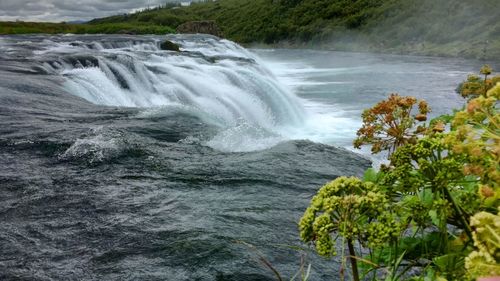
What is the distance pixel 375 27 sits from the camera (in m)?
62.8

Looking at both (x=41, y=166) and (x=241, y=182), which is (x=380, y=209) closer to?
(x=241, y=182)

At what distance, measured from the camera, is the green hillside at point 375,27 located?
43250 millimetres

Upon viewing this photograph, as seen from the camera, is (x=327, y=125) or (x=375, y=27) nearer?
(x=327, y=125)

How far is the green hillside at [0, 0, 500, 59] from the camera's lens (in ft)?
142

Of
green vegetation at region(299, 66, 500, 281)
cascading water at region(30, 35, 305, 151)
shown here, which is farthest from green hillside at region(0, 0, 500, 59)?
green vegetation at region(299, 66, 500, 281)

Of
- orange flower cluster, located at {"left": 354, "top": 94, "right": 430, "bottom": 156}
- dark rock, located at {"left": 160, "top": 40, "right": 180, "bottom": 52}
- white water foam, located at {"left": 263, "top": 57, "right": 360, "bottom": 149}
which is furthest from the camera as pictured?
dark rock, located at {"left": 160, "top": 40, "right": 180, "bottom": 52}

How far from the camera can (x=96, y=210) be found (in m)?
5.31

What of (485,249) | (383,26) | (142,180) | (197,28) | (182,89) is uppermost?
(383,26)

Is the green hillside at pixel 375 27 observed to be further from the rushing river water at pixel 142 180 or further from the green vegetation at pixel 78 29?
the rushing river water at pixel 142 180

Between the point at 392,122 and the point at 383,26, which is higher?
the point at 383,26

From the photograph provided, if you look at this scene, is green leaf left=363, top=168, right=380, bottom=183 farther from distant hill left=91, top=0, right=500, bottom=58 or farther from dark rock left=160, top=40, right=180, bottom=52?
distant hill left=91, top=0, right=500, bottom=58

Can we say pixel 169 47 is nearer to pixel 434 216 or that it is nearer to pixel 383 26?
pixel 434 216

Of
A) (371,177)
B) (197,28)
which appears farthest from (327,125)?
(197,28)

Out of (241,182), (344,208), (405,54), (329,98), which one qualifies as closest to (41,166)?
(241,182)
